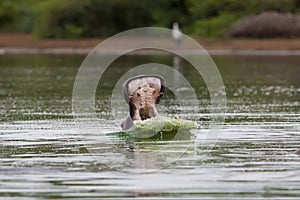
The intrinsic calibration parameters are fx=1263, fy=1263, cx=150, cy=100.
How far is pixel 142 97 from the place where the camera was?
22453mm

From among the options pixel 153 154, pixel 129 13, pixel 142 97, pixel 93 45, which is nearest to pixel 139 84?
pixel 142 97

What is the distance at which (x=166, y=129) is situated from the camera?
71.6 ft

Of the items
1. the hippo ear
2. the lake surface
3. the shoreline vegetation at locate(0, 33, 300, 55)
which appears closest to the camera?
the lake surface

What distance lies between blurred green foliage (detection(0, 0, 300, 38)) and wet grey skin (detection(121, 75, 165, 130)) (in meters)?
45.5

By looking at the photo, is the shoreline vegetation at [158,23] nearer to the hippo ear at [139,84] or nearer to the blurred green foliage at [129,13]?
the blurred green foliage at [129,13]

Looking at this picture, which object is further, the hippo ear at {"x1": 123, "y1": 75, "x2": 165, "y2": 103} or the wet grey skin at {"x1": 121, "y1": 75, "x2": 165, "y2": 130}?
the hippo ear at {"x1": 123, "y1": 75, "x2": 165, "y2": 103}

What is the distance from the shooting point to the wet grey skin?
73.5 feet

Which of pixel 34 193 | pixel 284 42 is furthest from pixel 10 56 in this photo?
pixel 34 193

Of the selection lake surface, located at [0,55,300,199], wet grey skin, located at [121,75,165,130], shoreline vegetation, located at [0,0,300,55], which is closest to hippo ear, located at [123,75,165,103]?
wet grey skin, located at [121,75,165,130]

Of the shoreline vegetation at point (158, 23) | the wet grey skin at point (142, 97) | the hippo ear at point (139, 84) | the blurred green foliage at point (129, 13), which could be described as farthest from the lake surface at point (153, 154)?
the blurred green foliage at point (129, 13)

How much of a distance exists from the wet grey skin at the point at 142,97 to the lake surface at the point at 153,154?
659 mm

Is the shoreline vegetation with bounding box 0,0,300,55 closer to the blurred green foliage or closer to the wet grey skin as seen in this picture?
the blurred green foliage

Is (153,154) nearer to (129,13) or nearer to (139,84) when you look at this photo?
(139,84)

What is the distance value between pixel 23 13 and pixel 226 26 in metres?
17.3
